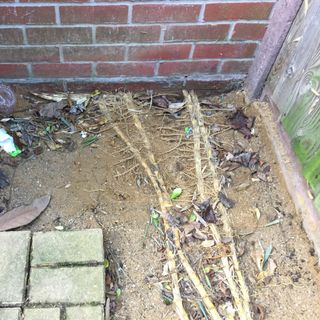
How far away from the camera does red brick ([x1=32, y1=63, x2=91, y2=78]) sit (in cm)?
250

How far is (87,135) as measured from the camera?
2539mm

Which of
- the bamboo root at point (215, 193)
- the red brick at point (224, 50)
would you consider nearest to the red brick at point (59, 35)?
the red brick at point (224, 50)

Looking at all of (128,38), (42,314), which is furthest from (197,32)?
(42,314)

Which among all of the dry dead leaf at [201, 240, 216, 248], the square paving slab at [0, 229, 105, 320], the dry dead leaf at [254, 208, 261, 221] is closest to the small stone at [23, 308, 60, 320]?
the square paving slab at [0, 229, 105, 320]

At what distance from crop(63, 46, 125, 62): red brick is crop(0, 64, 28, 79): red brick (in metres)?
0.24

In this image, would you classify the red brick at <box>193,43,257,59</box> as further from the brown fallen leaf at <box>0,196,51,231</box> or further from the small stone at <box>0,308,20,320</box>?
the small stone at <box>0,308,20,320</box>

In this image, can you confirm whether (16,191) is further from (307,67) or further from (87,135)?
(307,67)

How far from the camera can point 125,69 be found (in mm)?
2570

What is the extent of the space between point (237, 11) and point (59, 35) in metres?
0.90

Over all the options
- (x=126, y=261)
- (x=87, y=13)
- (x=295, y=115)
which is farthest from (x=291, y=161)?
(x=87, y=13)

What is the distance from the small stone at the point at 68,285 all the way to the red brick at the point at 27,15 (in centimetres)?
117

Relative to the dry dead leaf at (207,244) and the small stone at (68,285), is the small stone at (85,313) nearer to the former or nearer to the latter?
the small stone at (68,285)

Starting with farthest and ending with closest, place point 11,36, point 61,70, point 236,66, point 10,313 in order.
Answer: point 236,66 < point 61,70 < point 11,36 < point 10,313

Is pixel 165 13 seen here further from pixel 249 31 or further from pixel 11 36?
pixel 11 36
